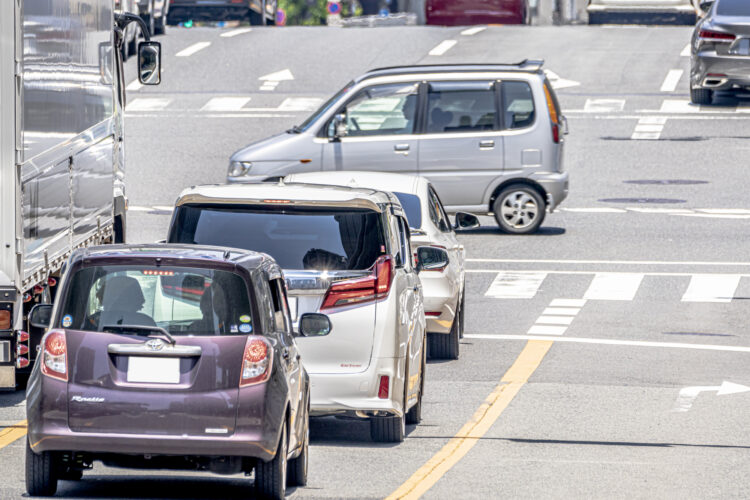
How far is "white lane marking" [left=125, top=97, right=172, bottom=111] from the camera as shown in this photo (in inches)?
1415

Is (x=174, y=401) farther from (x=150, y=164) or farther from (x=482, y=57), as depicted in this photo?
(x=482, y=57)

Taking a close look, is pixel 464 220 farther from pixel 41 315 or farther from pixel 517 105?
pixel 517 105

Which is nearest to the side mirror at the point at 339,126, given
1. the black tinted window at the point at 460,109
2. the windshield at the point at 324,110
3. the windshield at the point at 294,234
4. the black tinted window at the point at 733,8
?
the windshield at the point at 324,110

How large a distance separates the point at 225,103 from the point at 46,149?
23833 millimetres

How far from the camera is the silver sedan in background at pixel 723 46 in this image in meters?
31.1

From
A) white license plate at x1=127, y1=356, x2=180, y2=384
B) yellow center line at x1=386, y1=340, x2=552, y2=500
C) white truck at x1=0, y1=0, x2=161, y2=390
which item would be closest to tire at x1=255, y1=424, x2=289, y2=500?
white license plate at x1=127, y1=356, x2=180, y2=384

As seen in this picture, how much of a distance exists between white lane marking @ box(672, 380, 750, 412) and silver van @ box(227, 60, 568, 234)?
10.1 meters

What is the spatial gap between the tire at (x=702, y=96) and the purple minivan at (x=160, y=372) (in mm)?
26698

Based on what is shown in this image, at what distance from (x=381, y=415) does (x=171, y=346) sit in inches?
110

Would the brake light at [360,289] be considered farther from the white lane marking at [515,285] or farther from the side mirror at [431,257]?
the white lane marking at [515,285]

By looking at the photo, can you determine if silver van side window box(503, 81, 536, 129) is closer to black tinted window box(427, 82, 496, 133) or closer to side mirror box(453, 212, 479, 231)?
black tinted window box(427, 82, 496, 133)

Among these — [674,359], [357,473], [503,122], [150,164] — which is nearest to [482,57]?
[150,164]

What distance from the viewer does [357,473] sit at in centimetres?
1059

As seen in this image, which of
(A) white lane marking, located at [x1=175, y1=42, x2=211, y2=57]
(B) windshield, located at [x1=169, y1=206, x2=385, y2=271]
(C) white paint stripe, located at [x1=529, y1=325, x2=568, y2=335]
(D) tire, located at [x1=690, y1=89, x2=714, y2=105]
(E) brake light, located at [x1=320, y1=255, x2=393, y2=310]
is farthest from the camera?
(A) white lane marking, located at [x1=175, y1=42, x2=211, y2=57]
